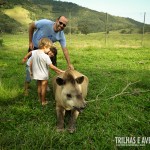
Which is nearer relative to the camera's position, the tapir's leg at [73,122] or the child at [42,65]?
the tapir's leg at [73,122]

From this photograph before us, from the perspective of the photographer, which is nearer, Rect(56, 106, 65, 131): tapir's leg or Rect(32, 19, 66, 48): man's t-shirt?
Rect(56, 106, 65, 131): tapir's leg

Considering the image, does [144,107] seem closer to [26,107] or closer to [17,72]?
[26,107]

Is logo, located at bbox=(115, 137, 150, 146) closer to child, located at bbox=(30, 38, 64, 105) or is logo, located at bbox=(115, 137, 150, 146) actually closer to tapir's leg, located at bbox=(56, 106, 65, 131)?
tapir's leg, located at bbox=(56, 106, 65, 131)

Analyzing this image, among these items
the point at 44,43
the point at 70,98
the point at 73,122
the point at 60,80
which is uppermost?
the point at 44,43

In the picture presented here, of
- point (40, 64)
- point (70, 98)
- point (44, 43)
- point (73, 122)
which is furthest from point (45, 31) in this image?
point (73, 122)

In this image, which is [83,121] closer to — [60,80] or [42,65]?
[60,80]

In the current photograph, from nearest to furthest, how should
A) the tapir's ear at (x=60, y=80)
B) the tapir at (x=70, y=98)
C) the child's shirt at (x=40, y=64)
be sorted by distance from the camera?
1. the tapir at (x=70, y=98)
2. the tapir's ear at (x=60, y=80)
3. the child's shirt at (x=40, y=64)

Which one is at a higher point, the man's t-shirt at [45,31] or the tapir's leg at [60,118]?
the man's t-shirt at [45,31]

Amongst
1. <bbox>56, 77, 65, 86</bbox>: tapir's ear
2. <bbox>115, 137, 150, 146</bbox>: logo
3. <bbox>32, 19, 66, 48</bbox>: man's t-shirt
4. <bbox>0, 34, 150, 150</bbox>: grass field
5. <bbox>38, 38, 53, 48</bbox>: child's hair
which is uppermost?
<bbox>32, 19, 66, 48</bbox>: man's t-shirt

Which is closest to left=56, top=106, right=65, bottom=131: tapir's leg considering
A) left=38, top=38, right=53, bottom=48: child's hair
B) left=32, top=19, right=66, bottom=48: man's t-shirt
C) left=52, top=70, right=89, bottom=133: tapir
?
left=52, top=70, right=89, bottom=133: tapir

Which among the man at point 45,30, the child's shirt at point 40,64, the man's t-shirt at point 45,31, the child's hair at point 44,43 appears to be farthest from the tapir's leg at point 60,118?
the man's t-shirt at point 45,31

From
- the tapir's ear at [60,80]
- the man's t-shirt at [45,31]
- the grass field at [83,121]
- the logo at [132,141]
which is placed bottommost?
the logo at [132,141]

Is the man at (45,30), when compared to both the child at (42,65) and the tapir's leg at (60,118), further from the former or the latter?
the tapir's leg at (60,118)

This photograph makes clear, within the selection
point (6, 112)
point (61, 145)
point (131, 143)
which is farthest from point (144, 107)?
point (6, 112)
